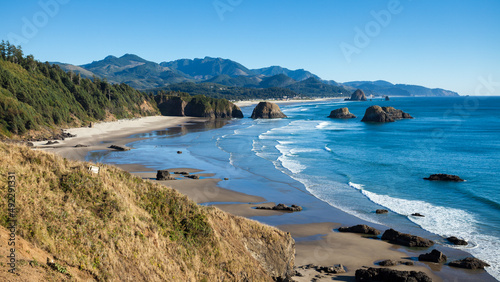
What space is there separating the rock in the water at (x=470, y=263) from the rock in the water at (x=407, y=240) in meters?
2.54

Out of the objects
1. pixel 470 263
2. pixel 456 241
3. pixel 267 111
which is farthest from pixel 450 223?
pixel 267 111

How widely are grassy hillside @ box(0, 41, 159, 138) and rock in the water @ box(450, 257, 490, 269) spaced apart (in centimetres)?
5711

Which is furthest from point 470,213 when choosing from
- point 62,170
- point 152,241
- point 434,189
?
point 62,170

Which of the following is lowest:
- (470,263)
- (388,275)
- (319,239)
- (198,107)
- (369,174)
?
(319,239)

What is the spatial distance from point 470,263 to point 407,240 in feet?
11.6

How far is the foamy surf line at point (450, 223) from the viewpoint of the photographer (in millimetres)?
19859

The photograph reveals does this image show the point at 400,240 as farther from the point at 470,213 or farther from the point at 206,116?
the point at 206,116

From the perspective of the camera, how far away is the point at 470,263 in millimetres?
18141

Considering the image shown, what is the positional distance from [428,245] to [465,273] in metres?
3.40

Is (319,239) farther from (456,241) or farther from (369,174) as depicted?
(369,174)

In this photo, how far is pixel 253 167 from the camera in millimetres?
43250

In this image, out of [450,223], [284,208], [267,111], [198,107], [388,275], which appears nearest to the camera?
[388,275]

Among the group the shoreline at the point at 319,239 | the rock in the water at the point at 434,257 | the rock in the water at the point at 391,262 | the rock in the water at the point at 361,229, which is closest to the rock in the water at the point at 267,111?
the shoreline at the point at 319,239

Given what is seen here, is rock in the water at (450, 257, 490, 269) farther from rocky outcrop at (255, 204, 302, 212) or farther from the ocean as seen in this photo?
rocky outcrop at (255, 204, 302, 212)
